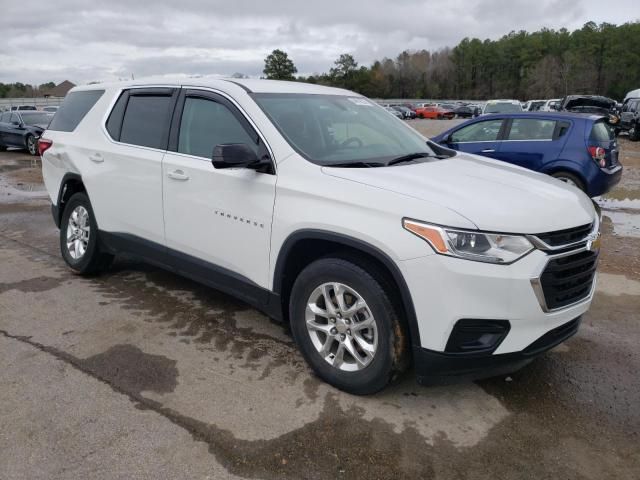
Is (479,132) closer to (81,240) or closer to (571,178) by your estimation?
(571,178)

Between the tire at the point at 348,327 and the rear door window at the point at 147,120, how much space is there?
5.94ft

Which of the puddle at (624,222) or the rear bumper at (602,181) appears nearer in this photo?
the puddle at (624,222)

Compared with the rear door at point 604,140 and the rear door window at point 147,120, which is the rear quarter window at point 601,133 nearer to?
the rear door at point 604,140

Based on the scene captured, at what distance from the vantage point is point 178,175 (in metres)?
4.05

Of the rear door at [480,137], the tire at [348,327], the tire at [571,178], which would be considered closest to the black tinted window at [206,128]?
the tire at [348,327]

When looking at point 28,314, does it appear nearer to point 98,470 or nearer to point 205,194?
point 205,194

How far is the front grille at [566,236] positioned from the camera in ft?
9.48

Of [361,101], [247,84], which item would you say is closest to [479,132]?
[361,101]

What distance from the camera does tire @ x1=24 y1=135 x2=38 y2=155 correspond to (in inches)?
690

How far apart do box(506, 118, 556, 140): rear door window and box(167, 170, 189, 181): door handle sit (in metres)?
6.52

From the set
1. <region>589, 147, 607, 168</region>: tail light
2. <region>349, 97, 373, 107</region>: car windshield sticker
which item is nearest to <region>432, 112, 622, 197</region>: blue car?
<region>589, 147, 607, 168</region>: tail light

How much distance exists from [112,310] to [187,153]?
1.51 meters

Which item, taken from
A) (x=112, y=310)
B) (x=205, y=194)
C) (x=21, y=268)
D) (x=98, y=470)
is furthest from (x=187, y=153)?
(x=21, y=268)

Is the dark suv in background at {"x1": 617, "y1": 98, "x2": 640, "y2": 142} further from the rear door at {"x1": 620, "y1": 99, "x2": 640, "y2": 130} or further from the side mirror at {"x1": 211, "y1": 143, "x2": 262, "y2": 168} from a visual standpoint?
the side mirror at {"x1": 211, "y1": 143, "x2": 262, "y2": 168}
